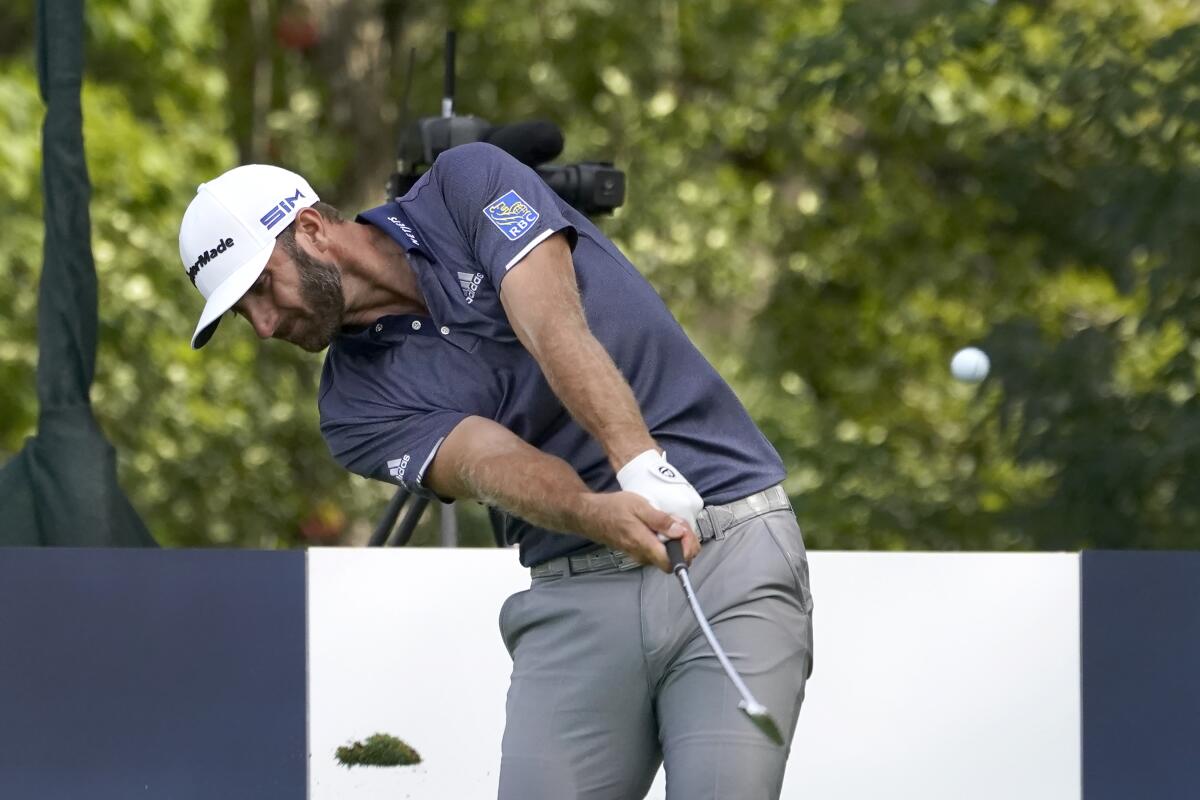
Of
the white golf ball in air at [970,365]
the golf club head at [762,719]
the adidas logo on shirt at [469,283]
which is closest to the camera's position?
the golf club head at [762,719]

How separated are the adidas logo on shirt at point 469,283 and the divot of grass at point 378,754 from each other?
124cm

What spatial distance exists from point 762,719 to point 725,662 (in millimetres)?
80

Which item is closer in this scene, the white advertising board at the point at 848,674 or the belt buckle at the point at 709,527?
the belt buckle at the point at 709,527

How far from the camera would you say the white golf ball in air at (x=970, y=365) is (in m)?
5.78

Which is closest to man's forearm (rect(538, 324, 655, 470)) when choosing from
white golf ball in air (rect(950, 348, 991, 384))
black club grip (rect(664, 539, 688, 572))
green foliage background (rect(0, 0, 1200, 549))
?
black club grip (rect(664, 539, 688, 572))

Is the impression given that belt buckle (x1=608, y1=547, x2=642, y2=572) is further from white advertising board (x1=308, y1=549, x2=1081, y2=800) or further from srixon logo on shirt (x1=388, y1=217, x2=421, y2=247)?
white advertising board (x1=308, y1=549, x2=1081, y2=800)

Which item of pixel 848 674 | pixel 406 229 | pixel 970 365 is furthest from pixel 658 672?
pixel 970 365

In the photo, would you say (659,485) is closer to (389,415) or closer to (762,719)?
(762,719)

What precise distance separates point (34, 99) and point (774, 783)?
628cm

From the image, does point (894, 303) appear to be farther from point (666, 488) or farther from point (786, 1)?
point (666, 488)

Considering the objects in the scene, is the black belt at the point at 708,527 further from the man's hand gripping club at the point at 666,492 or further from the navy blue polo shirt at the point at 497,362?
the man's hand gripping club at the point at 666,492

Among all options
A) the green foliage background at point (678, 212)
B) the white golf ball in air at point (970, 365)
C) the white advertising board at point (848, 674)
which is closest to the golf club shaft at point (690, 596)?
the white advertising board at point (848, 674)

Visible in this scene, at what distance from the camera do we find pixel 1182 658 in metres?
3.39

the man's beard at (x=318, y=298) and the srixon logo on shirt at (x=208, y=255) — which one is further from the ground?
the srixon logo on shirt at (x=208, y=255)
